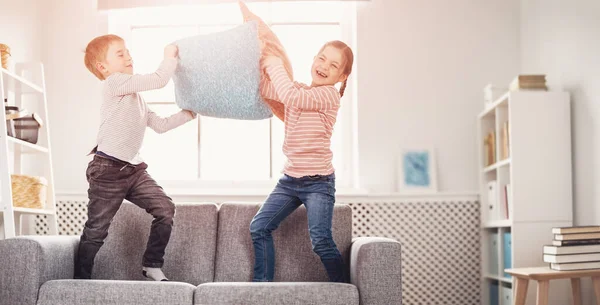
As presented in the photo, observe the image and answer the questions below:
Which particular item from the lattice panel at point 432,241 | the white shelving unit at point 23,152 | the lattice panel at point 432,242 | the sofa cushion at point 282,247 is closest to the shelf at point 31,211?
the white shelving unit at point 23,152

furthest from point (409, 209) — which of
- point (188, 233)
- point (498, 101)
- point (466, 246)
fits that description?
point (188, 233)

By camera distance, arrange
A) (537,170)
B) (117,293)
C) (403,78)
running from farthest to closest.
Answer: (403,78)
(537,170)
(117,293)

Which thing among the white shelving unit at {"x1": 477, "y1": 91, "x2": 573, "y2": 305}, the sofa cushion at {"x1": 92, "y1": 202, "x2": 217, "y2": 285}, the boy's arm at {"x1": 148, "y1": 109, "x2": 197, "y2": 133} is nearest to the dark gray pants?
the sofa cushion at {"x1": 92, "y1": 202, "x2": 217, "y2": 285}

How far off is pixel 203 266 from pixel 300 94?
778 mm

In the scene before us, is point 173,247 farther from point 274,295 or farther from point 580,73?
point 580,73

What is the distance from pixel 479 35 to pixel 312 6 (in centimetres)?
106

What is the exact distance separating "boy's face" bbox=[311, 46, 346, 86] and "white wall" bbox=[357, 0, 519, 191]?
1.60 m

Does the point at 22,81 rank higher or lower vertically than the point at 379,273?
higher

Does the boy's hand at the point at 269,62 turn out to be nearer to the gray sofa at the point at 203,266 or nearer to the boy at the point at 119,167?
the boy at the point at 119,167

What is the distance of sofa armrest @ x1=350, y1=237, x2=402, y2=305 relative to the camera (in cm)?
246

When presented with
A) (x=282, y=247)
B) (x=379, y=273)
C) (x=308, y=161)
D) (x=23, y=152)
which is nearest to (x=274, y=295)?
(x=379, y=273)

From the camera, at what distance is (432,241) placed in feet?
14.4

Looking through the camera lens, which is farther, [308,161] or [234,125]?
[234,125]

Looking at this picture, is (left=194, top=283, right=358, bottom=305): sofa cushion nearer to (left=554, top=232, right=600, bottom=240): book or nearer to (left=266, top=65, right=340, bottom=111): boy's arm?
(left=266, top=65, right=340, bottom=111): boy's arm
